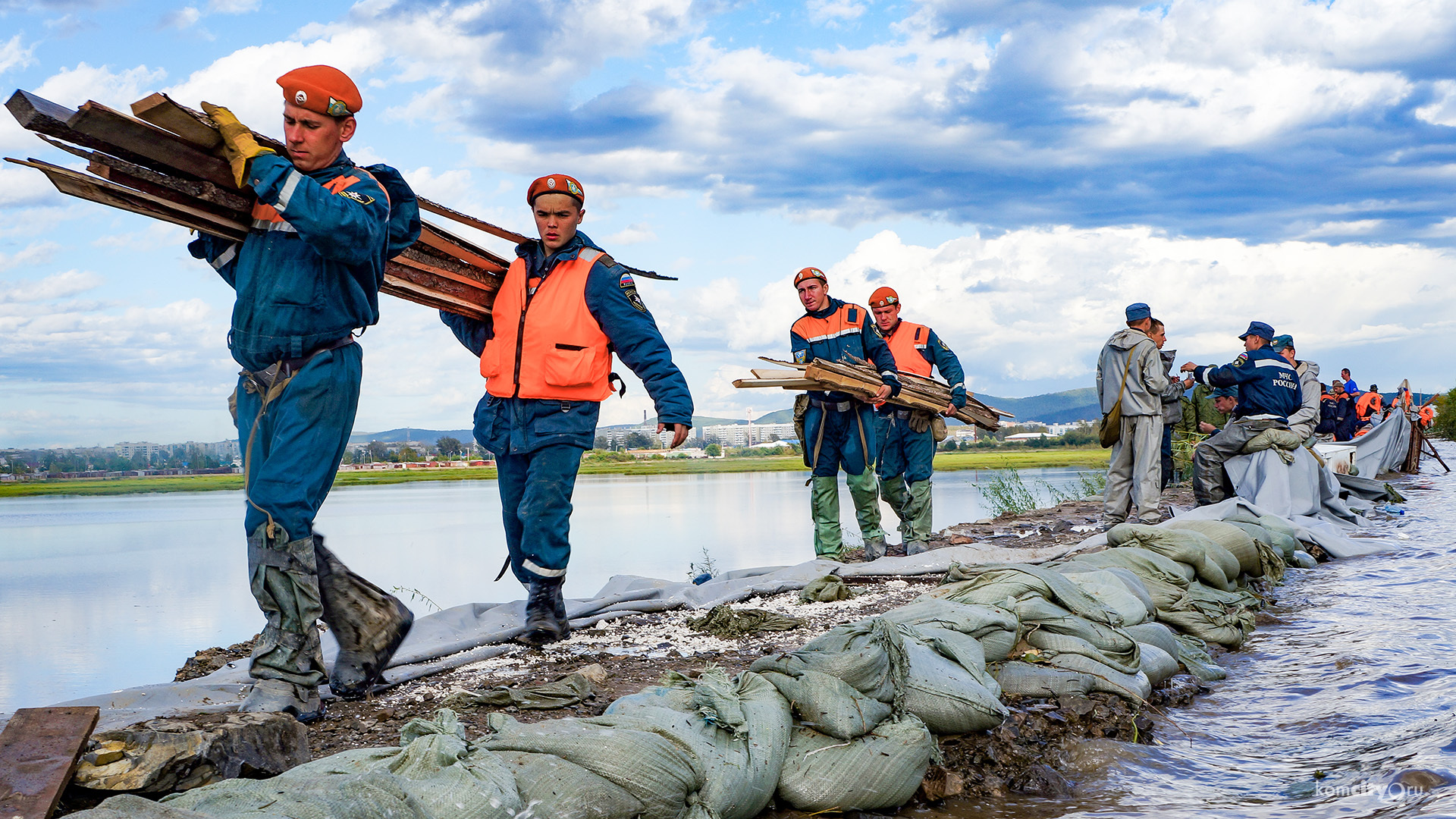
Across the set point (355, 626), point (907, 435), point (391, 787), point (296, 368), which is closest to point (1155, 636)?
point (355, 626)

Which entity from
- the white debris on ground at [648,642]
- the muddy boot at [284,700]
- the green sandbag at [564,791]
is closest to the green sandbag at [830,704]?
the green sandbag at [564,791]

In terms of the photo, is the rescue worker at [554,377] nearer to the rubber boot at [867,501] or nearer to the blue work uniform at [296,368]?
the blue work uniform at [296,368]

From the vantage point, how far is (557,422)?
3.73 meters

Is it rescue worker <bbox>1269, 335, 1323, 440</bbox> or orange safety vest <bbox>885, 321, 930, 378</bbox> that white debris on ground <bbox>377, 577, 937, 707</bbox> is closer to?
orange safety vest <bbox>885, 321, 930, 378</bbox>

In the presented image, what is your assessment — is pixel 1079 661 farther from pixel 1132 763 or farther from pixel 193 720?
pixel 193 720

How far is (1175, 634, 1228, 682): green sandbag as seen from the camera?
12.0 ft

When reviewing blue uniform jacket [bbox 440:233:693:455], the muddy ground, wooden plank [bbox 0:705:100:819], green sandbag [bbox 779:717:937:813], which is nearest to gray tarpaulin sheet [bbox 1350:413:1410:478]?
the muddy ground

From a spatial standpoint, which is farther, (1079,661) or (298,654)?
(1079,661)

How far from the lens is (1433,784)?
2242 mm

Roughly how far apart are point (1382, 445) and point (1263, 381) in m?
9.28

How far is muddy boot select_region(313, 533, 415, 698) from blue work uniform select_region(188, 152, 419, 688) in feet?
0.50

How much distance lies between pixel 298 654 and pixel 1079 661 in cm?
242

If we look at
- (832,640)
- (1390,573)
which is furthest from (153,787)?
(1390,573)

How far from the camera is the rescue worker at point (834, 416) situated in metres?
7.09
